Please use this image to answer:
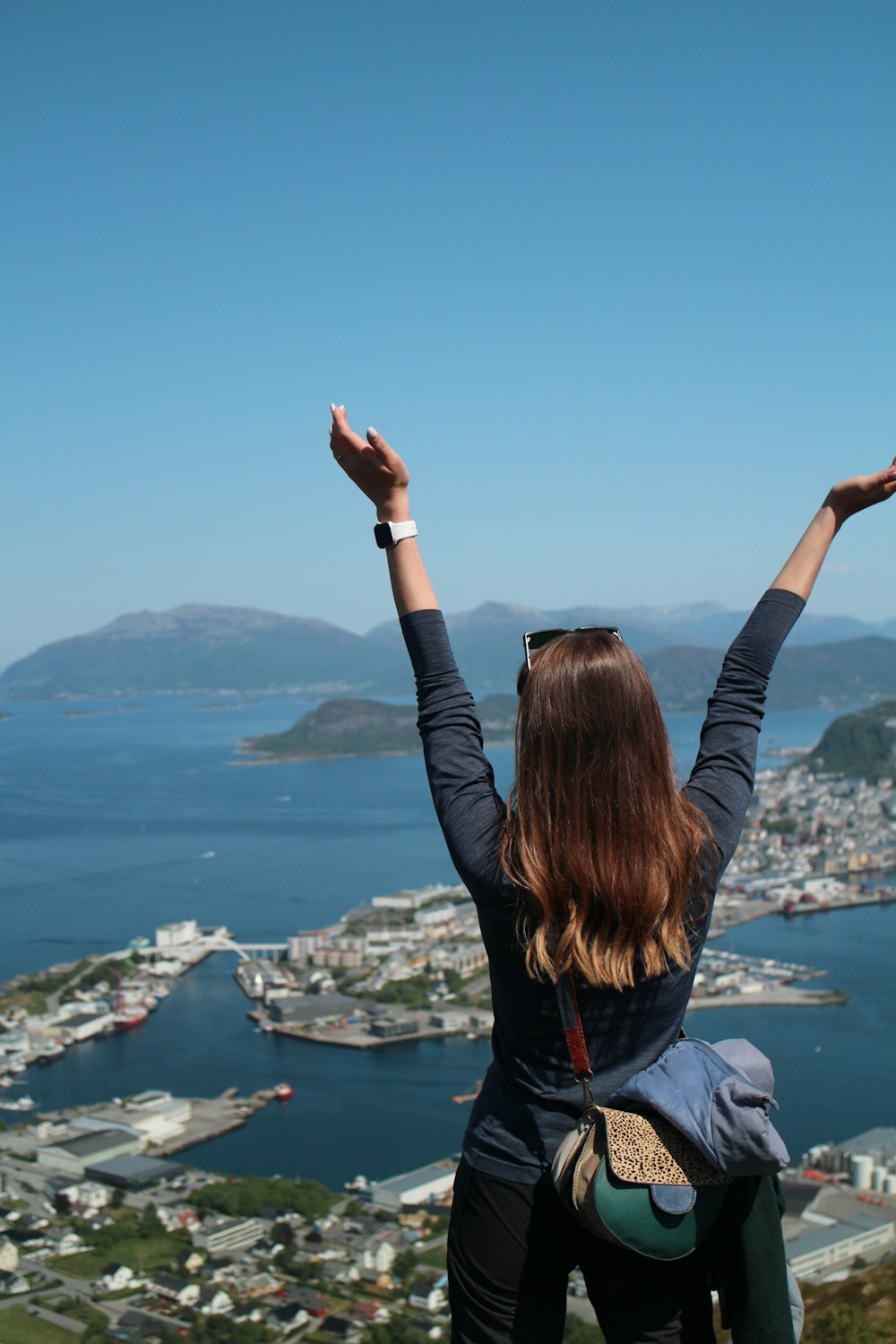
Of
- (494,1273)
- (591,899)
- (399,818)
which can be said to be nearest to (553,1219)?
(494,1273)

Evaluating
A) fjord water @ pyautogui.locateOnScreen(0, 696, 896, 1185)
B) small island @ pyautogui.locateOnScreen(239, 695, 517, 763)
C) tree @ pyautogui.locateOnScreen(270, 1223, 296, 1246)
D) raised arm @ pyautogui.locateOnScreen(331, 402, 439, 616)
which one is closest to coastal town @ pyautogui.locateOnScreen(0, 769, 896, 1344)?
tree @ pyautogui.locateOnScreen(270, 1223, 296, 1246)

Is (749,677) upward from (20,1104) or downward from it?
upward

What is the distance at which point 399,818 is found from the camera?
1964 cm

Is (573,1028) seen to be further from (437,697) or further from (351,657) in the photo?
(351,657)

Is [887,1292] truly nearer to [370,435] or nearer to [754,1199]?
[754,1199]

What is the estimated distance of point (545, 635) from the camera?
1.67ft

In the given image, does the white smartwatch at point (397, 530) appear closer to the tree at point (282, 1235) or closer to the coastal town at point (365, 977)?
the tree at point (282, 1235)

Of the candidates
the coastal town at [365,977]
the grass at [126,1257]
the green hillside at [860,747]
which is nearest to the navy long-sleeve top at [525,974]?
the grass at [126,1257]

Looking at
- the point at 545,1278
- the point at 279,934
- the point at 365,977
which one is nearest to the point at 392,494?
the point at 545,1278

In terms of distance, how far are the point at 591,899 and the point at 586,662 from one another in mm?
95

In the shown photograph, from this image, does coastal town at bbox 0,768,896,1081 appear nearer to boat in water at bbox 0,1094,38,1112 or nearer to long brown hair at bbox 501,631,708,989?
boat in water at bbox 0,1094,38,1112

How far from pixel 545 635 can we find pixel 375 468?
12 centimetres

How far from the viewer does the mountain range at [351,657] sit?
37.9m

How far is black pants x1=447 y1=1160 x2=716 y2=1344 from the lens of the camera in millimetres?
479
